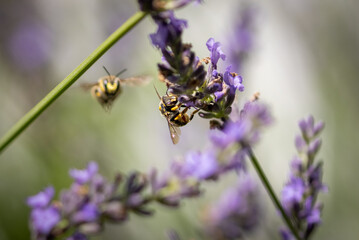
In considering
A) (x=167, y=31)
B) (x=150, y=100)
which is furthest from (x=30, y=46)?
(x=167, y=31)

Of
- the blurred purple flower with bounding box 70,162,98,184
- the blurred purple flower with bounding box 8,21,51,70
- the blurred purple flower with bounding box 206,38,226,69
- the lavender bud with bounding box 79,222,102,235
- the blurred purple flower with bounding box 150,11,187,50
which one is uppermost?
the blurred purple flower with bounding box 8,21,51,70

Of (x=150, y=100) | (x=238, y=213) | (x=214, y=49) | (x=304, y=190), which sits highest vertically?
(x=150, y=100)

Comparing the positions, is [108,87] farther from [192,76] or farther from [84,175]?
[192,76]

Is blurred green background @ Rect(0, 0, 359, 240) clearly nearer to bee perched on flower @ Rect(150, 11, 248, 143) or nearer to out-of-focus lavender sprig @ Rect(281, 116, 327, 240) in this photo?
out-of-focus lavender sprig @ Rect(281, 116, 327, 240)

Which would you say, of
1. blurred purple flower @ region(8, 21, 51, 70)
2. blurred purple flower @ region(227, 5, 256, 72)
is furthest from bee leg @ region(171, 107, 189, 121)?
blurred purple flower @ region(8, 21, 51, 70)

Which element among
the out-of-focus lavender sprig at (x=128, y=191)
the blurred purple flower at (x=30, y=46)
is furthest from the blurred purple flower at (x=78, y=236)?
the blurred purple flower at (x=30, y=46)

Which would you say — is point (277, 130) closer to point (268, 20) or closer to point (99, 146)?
point (268, 20)
